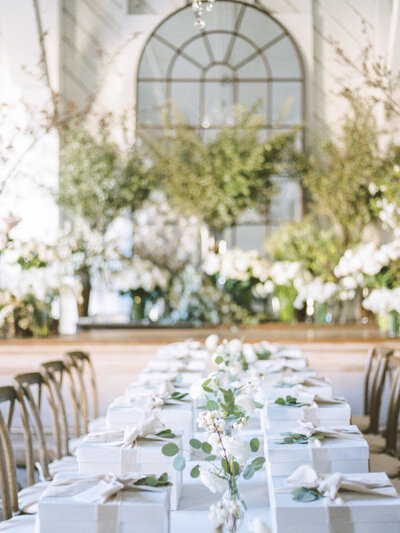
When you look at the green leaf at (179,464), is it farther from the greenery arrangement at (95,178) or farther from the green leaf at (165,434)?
the greenery arrangement at (95,178)

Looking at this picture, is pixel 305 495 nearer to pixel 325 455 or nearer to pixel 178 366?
pixel 325 455

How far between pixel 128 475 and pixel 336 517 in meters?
0.49

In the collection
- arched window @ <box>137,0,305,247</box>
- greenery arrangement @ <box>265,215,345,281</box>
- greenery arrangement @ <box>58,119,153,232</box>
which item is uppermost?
arched window @ <box>137,0,305,247</box>

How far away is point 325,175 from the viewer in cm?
730

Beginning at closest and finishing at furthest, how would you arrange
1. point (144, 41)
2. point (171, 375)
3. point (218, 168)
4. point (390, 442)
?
point (171, 375) < point (390, 442) < point (218, 168) < point (144, 41)

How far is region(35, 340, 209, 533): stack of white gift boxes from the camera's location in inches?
61.2

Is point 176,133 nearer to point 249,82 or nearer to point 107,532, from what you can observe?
point 249,82

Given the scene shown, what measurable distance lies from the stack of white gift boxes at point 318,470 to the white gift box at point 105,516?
25cm

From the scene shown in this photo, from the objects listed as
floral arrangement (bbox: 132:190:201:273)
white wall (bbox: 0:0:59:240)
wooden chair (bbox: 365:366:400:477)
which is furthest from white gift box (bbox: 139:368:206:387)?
floral arrangement (bbox: 132:190:201:273)

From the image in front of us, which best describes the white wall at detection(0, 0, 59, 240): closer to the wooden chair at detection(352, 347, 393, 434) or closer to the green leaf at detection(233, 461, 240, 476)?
the wooden chair at detection(352, 347, 393, 434)

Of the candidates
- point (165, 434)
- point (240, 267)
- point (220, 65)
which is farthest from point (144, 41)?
point (165, 434)

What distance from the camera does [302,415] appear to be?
8.14 ft

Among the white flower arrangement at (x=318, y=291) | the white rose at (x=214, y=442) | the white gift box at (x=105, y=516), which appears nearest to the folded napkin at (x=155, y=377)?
the white rose at (x=214, y=442)

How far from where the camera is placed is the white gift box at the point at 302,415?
8.00 feet
